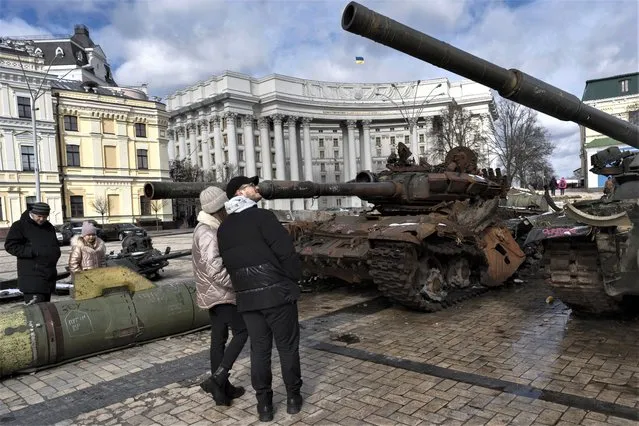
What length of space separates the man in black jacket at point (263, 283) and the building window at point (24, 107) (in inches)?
1534

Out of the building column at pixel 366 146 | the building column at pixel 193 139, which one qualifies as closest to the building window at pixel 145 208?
the building column at pixel 193 139

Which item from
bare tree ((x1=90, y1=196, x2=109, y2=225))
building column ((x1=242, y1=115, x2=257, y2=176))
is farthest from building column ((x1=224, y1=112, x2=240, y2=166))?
bare tree ((x1=90, y1=196, x2=109, y2=225))

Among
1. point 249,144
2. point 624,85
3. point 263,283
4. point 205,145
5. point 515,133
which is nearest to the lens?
point 263,283

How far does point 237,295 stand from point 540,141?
136 feet

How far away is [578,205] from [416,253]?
7.01 ft

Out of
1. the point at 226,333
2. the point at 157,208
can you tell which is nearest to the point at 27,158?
the point at 157,208

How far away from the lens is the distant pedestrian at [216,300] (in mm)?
4223

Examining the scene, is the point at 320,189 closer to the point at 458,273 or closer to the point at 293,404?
the point at 458,273

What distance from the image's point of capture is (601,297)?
599 centimetres

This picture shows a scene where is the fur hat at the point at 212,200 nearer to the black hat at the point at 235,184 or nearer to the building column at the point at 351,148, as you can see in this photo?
the black hat at the point at 235,184

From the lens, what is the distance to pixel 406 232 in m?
7.00

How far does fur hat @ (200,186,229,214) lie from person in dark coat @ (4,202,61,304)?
275cm

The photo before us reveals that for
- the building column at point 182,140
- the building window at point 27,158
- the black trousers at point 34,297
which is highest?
the building column at point 182,140

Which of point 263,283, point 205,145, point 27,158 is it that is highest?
point 205,145
